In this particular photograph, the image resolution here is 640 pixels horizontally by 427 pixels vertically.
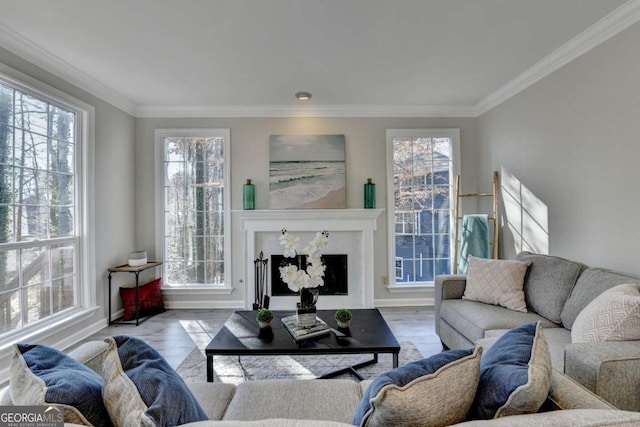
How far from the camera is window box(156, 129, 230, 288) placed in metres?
4.23

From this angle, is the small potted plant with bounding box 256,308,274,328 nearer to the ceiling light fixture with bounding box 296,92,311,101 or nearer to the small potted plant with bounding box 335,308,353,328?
the small potted plant with bounding box 335,308,353,328

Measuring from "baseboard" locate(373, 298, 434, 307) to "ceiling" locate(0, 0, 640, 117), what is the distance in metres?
2.55

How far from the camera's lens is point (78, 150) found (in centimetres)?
329

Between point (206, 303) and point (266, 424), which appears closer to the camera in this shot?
point (266, 424)

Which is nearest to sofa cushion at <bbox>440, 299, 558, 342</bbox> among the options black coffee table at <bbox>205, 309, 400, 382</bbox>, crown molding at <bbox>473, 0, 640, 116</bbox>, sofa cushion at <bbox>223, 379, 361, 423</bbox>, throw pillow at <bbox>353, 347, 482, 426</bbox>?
black coffee table at <bbox>205, 309, 400, 382</bbox>

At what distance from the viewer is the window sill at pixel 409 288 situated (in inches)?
168

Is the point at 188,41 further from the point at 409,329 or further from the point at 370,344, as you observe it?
the point at 409,329

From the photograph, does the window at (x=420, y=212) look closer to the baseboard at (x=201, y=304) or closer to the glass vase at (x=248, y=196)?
the glass vase at (x=248, y=196)

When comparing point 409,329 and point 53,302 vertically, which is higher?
point 53,302

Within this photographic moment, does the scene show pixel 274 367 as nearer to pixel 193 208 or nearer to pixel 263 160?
pixel 193 208

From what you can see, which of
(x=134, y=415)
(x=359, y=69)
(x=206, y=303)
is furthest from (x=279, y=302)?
(x=134, y=415)

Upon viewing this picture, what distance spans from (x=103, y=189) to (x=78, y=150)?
485mm

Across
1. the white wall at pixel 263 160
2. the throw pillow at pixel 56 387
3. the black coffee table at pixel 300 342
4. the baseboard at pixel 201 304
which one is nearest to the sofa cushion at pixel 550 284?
the black coffee table at pixel 300 342

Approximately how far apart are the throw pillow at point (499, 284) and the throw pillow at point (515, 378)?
1677 millimetres
